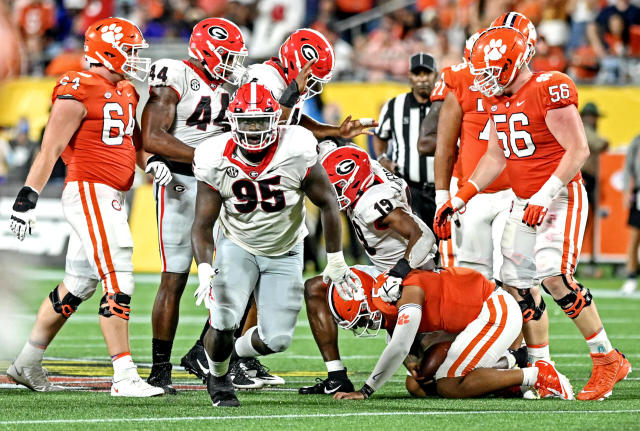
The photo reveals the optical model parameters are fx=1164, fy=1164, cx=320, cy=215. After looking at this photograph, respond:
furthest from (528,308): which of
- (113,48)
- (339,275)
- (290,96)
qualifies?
(113,48)

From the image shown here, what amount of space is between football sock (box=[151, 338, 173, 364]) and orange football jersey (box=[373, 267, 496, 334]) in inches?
43.6

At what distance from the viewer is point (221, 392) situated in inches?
204

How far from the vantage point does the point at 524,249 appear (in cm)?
592

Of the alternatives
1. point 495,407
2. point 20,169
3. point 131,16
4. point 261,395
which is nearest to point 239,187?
point 261,395

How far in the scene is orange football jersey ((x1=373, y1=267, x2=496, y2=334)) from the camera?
216 inches

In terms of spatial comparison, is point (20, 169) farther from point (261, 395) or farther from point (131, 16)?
point (261, 395)

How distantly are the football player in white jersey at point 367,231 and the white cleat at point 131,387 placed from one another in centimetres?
76

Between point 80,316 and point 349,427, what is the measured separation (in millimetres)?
5555

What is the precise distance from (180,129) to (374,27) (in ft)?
33.7

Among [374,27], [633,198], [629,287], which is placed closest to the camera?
[629,287]

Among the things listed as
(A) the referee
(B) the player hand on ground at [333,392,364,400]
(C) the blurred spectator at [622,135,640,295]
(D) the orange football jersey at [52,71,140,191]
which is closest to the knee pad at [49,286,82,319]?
(D) the orange football jersey at [52,71,140,191]

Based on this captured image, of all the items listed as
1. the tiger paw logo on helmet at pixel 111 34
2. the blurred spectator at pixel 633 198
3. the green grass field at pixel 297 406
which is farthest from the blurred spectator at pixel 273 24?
the tiger paw logo on helmet at pixel 111 34

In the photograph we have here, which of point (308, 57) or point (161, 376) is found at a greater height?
point (308, 57)

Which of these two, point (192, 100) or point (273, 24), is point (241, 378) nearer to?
point (192, 100)
